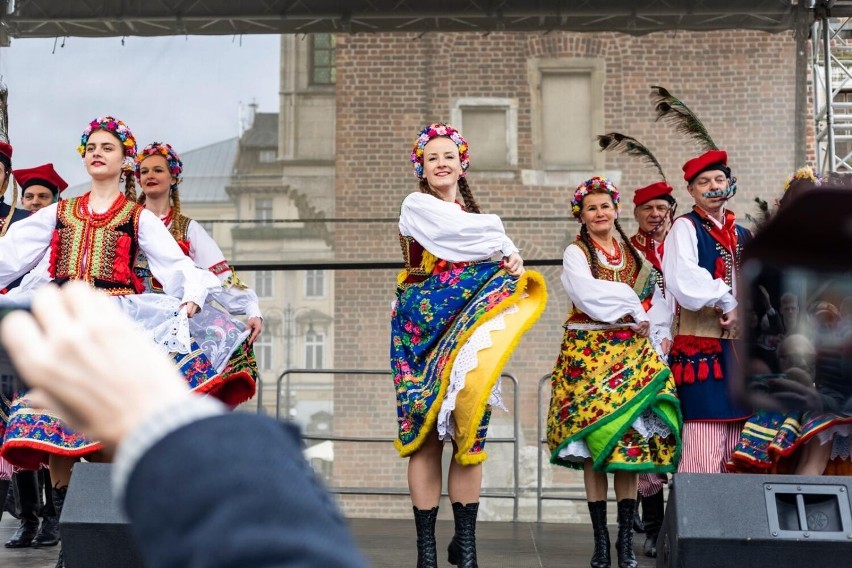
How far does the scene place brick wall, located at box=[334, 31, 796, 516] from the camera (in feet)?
27.9

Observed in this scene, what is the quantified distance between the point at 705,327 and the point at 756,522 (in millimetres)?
1573

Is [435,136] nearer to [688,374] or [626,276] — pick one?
[626,276]

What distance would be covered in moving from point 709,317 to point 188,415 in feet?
13.4

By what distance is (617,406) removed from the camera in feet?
14.1

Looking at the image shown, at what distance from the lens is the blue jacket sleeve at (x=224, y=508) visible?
576 millimetres

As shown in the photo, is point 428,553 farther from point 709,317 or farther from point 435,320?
point 709,317

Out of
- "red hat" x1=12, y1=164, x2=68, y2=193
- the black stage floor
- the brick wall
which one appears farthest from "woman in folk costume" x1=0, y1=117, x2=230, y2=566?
the brick wall

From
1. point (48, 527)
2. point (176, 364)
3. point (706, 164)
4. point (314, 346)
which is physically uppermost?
point (706, 164)

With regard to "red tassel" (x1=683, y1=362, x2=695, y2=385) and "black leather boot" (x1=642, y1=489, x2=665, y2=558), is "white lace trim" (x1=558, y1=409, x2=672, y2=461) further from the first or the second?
"black leather boot" (x1=642, y1=489, x2=665, y2=558)

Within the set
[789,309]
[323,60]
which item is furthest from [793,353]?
[323,60]

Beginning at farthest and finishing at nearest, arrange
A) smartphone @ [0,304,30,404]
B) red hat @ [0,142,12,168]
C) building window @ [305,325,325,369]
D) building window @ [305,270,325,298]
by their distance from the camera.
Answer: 1. building window @ [305,325,325,369]
2. building window @ [305,270,325,298]
3. red hat @ [0,142,12,168]
4. smartphone @ [0,304,30,404]

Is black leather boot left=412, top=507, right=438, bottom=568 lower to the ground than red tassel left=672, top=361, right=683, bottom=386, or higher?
lower

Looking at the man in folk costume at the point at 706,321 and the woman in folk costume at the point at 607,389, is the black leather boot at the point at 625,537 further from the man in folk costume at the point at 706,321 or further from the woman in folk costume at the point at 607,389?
the man in folk costume at the point at 706,321

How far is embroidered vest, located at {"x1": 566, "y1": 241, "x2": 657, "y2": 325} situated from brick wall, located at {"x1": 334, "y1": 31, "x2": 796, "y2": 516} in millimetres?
3623
